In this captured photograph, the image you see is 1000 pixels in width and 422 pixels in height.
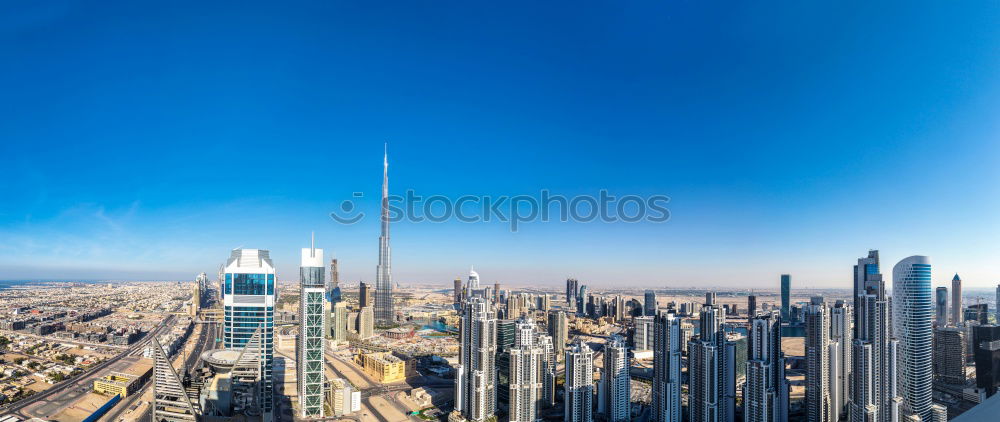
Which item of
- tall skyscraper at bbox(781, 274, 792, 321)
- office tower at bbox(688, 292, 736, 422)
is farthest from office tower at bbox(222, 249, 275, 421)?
tall skyscraper at bbox(781, 274, 792, 321)

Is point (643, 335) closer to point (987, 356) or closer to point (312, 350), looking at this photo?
point (987, 356)

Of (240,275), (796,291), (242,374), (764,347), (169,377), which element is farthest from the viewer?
(796,291)

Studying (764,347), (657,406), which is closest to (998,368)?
(764,347)

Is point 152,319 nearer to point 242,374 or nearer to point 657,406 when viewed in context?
point 242,374

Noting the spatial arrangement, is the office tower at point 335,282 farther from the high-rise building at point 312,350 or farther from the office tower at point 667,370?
the office tower at point 667,370

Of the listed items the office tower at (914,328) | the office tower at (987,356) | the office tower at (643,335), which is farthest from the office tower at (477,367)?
the office tower at (987,356)
